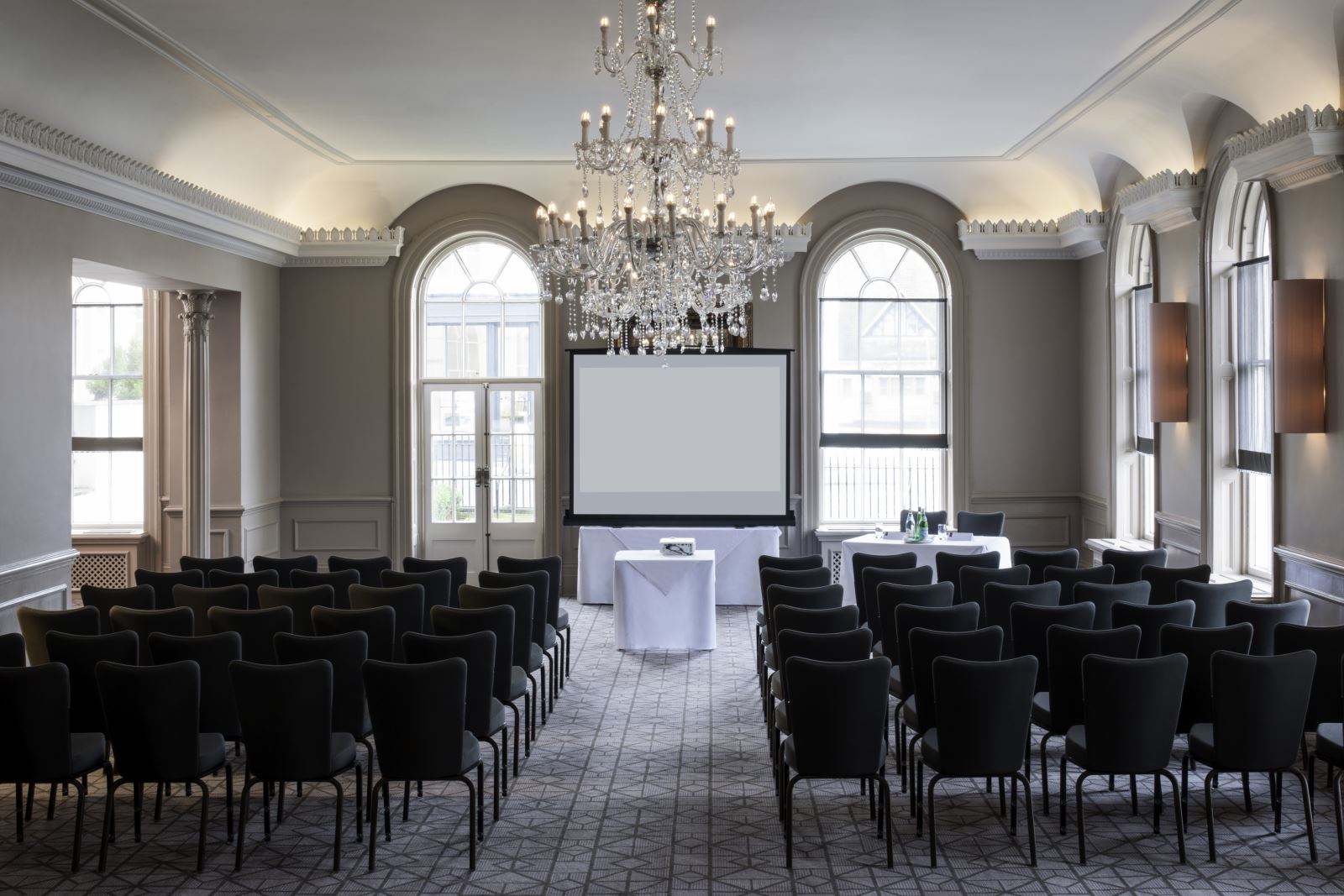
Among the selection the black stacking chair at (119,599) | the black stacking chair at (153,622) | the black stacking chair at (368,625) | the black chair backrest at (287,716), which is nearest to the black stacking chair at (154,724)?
the black chair backrest at (287,716)

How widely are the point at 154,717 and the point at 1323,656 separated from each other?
5.04 metres

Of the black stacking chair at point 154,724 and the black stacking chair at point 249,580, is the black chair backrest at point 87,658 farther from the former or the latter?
the black stacking chair at point 249,580

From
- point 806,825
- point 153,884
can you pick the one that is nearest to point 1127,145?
point 806,825

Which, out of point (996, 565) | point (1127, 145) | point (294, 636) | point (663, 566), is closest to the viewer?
point (294, 636)

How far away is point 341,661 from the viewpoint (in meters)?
5.02

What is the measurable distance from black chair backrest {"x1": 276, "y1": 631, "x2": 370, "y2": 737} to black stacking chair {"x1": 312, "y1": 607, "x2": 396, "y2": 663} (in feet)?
1.46

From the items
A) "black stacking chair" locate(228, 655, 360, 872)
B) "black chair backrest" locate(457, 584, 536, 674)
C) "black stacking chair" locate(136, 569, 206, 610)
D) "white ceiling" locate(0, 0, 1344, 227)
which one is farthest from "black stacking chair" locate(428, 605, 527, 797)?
"white ceiling" locate(0, 0, 1344, 227)

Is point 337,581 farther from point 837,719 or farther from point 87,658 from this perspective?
point 837,719

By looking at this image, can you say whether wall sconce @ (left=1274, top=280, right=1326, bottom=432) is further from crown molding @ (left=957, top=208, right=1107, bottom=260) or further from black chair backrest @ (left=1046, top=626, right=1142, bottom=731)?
crown molding @ (left=957, top=208, right=1107, bottom=260)

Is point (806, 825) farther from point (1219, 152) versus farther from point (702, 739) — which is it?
point (1219, 152)

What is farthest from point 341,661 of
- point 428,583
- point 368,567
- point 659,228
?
point 659,228

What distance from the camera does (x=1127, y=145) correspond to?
30.6 ft

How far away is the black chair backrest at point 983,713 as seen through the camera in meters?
4.44

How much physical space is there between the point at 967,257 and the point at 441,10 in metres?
6.57
